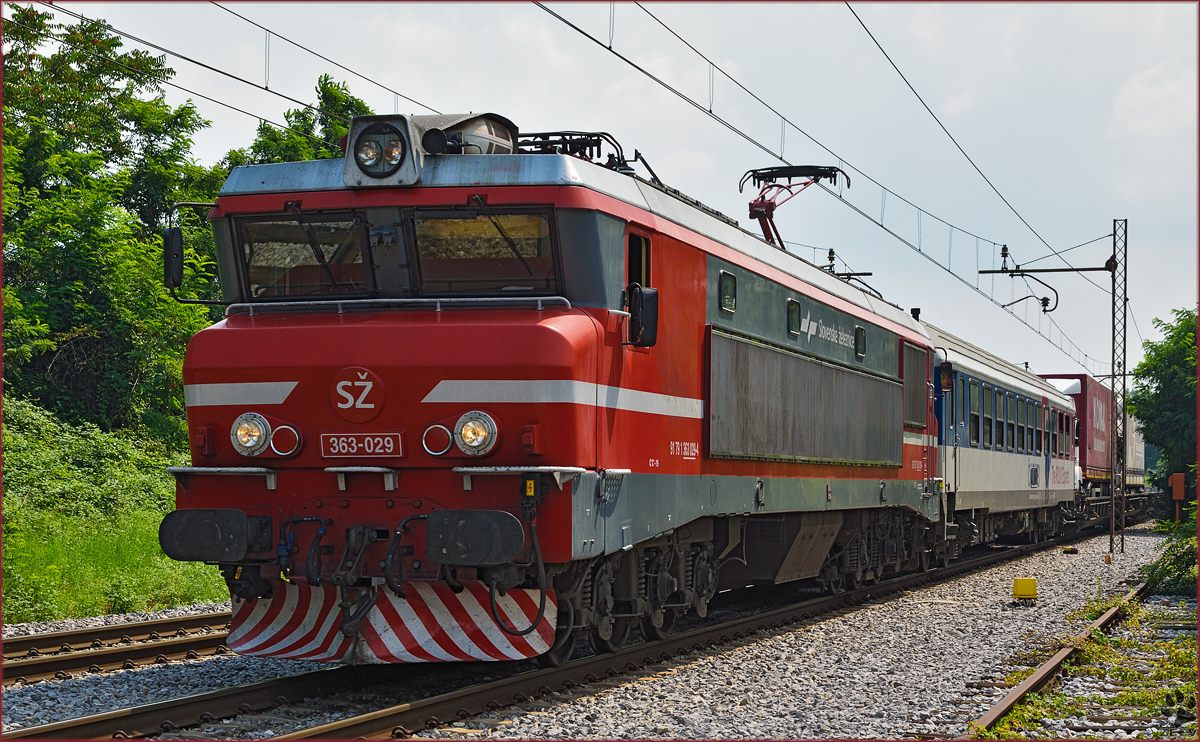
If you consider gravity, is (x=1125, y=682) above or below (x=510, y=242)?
below

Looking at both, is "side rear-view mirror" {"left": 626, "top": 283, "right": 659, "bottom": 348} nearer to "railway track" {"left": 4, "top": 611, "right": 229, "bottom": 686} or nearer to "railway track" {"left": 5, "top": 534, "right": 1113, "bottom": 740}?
"railway track" {"left": 5, "top": 534, "right": 1113, "bottom": 740}

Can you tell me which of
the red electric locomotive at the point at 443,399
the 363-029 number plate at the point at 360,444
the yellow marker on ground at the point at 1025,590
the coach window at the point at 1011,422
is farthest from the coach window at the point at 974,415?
the 363-029 number plate at the point at 360,444

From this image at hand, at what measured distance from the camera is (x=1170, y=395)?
50.3 metres

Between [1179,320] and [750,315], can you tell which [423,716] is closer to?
[750,315]

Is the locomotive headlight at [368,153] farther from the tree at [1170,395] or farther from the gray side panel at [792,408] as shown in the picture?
the tree at [1170,395]

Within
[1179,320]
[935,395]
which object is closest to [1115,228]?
[935,395]

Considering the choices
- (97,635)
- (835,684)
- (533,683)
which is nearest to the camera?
(533,683)

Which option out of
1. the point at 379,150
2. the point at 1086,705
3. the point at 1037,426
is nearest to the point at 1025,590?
the point at 1086,705

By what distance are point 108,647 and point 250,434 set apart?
3363 mm

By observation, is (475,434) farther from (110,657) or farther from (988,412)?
(988,412)

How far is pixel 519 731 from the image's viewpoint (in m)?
8.38

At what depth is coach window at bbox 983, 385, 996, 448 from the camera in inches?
1001

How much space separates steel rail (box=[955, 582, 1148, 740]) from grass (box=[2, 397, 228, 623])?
1005 centimetres

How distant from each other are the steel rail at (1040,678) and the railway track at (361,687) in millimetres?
2892
